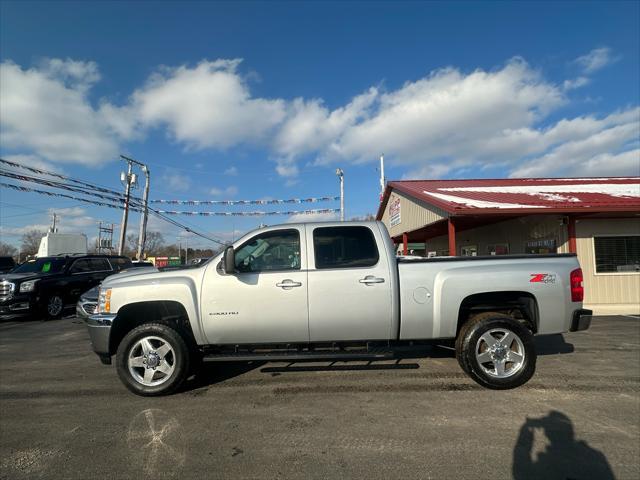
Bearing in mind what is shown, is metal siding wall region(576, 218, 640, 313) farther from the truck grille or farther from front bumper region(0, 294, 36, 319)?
the truck grille

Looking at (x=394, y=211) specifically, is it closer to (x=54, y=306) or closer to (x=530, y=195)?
(x=530, y=195)

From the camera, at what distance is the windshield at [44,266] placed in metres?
12.6

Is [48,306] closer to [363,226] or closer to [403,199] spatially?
[363,226]

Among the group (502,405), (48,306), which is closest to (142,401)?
(502,405)

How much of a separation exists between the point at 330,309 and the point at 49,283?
1147cm

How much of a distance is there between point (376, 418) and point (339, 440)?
568 mm

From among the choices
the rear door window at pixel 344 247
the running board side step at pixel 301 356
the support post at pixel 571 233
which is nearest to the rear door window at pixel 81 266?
the running board side step at pixel 301 356

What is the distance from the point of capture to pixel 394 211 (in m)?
20.4

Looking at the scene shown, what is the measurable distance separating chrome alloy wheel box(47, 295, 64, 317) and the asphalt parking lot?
726cm

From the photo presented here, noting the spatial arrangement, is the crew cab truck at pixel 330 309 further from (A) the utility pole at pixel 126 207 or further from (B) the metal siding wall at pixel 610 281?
(A) the utility pole at pixel 126 207

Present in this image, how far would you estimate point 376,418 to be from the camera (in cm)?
392

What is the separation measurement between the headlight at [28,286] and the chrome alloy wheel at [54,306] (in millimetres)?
600

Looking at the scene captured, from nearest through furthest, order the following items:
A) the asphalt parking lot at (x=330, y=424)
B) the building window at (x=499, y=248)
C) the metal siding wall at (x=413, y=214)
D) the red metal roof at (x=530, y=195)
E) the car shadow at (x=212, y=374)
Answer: the asphalt parking lot at (x=330, y=424) → the car shadow at (x=212, y=374) → the red metal roof at (x=530, y=195) → the metal siding wall at (x=413, y=214) → the building window at (x=499, y=248)

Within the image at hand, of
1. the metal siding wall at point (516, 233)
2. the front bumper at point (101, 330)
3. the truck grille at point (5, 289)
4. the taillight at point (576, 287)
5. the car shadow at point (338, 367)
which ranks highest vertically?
the metal siding wall at point (516, 233)
